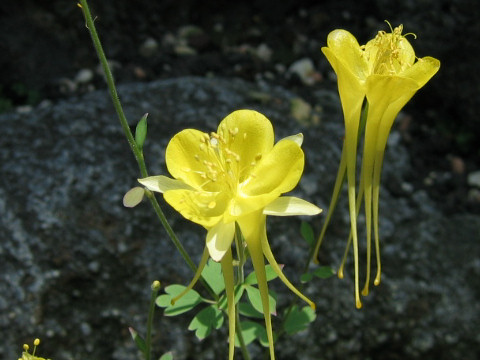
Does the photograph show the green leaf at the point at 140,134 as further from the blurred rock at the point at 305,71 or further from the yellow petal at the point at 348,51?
the blurred rock at the point at 305,71

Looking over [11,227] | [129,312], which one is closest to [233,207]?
[129,312]

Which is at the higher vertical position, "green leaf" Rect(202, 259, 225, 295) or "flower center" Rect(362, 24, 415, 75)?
"flower center" Rect(362, 24, 415, 75)

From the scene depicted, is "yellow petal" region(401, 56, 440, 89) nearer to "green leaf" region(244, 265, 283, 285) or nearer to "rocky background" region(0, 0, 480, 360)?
"green leaf" region(244, 265, 283, 285)

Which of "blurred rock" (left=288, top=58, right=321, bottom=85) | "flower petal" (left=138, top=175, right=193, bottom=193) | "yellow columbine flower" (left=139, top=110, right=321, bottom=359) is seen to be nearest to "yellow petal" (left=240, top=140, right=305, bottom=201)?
"yellow columbine flower" (left=139, top=110, right=321, bottom=359)

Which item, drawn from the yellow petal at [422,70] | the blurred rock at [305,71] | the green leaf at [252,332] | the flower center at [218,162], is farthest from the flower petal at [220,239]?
the blurred rock at [305,71]

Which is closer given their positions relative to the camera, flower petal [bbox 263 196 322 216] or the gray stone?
flower petal [bbox 263 196 322 216]

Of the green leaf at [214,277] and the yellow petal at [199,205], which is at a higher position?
the yellow petal at [199,205]

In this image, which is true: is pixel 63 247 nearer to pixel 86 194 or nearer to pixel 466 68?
pixel 86 194
